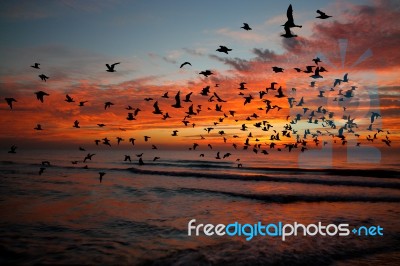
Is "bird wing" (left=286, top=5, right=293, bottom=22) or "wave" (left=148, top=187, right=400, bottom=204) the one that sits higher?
"bird wing" (left=286, top=5, right=293, bottom=22)

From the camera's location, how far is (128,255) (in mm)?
15172

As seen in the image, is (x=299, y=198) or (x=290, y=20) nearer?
(x=290, y=20)

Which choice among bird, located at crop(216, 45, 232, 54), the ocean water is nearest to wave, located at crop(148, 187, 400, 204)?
the ocean water

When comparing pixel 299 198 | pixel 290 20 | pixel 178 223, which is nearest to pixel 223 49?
pixel 290 20

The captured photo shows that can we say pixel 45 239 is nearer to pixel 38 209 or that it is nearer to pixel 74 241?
pixel 74 241

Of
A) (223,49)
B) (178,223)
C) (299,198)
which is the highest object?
(223,49)

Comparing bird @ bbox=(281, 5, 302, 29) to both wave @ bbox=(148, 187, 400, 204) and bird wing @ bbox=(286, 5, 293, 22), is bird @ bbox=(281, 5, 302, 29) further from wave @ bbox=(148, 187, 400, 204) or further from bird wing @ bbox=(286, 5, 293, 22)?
wave @ bbox=(148, 187, 400, 204)

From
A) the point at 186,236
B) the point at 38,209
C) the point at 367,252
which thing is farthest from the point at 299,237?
the point at 38,209

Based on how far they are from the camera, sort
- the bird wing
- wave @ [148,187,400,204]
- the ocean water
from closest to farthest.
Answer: the ocean water < the bird wing < wave @ [148,187,400,204]

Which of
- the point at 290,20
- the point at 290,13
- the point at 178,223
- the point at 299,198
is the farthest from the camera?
the point at 299,198

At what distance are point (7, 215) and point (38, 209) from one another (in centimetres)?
241

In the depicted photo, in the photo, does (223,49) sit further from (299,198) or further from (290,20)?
(299,198)

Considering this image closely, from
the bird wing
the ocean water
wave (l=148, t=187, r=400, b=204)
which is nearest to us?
the ocean water

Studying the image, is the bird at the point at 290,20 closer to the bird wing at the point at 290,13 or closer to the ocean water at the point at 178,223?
the bird wing at the point at 290,13
